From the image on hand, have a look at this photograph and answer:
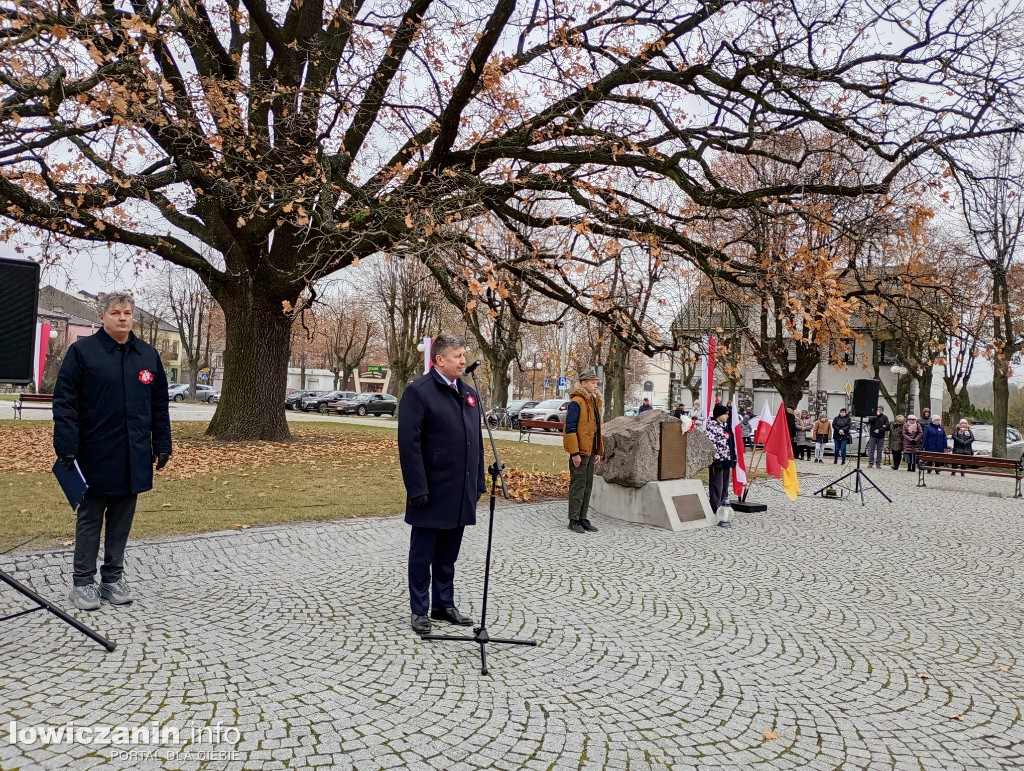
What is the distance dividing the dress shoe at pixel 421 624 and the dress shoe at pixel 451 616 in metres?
0.23

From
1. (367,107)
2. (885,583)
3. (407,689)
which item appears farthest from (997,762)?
(367,107)

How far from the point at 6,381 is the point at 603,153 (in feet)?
29.8

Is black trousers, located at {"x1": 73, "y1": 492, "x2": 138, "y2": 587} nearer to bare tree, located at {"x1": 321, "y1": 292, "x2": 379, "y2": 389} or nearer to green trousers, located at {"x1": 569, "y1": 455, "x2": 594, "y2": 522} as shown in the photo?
green trousers, located at {"x1": 569, "y1": 455, "x2": 594, "y2": 522}

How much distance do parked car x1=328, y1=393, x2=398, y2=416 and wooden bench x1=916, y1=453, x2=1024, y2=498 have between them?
103ft

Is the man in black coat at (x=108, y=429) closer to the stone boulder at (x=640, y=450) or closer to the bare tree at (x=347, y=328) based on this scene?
the stone boulder at (x=640, y=450)

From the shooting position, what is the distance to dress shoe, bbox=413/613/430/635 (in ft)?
14.7

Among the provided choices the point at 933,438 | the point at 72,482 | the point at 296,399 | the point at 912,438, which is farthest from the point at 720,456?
the point at 296,399

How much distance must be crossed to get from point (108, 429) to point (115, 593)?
1191mm

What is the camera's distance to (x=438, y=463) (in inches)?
178

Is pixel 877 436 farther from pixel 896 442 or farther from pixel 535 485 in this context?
pixel 535 485

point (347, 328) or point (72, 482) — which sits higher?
point (347, 328)

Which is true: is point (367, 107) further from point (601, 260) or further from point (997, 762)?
point (997, 762)

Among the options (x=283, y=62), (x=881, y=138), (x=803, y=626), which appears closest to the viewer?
(x=803, y=626)

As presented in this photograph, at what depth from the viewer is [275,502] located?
890 centimetres
